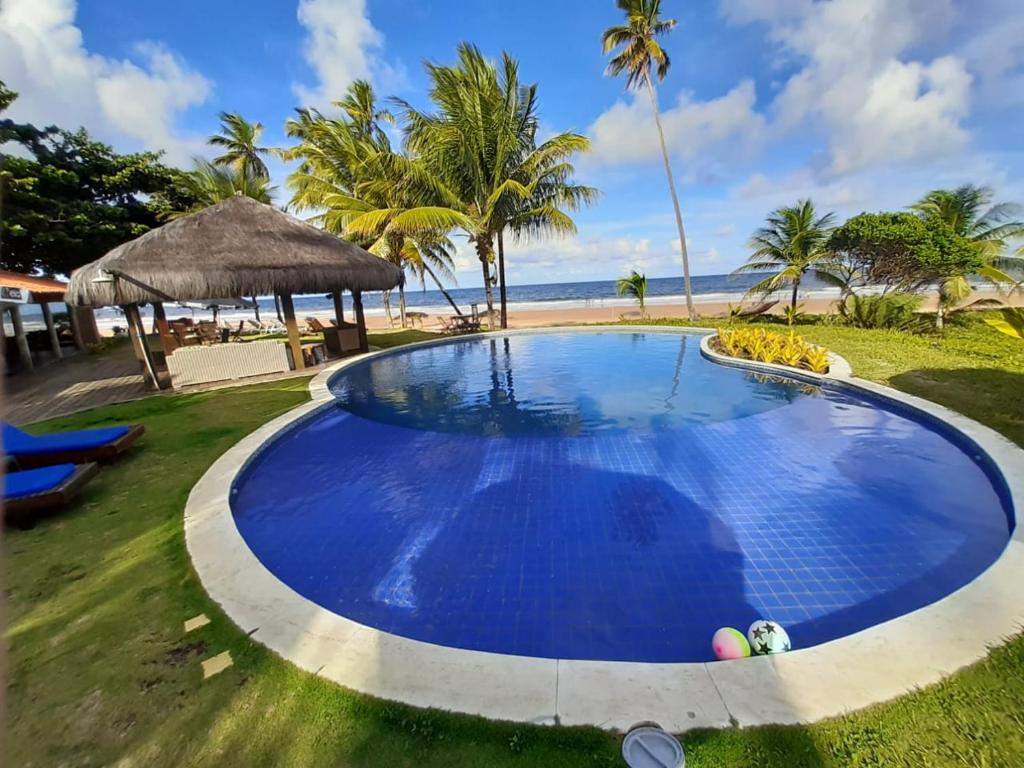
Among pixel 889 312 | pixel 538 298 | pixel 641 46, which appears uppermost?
pixel 641 46

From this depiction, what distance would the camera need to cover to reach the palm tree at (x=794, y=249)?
16.7 m

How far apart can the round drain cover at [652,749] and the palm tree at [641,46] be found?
19323 millimetres

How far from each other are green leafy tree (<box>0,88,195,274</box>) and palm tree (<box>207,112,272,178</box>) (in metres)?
7.11

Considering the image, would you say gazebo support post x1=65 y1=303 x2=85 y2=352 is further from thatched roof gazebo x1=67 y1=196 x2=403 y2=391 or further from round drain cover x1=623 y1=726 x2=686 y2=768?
round drain cover x1=623 y1=726 x2=686 y2=768

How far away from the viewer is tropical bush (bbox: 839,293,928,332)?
14859 mm

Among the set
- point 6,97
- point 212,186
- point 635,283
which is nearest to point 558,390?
point 635,283

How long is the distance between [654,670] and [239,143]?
31392mm

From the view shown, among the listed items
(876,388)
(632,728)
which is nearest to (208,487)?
(632,728)

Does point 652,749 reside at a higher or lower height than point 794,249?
lower

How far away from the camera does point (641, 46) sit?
55.3 feet

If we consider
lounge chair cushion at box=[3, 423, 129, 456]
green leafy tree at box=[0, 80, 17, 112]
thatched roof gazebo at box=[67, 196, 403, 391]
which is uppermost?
green leafy tree at box=[0, 80, 17, 112]

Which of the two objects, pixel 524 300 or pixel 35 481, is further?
pixel 524 300

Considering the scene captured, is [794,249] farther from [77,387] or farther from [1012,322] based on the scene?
[77,387]

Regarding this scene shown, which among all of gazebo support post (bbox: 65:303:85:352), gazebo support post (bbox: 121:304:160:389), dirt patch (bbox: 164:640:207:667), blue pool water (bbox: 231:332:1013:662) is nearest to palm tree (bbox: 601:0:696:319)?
blue pool water (bbox: 231:332:1013:662)
